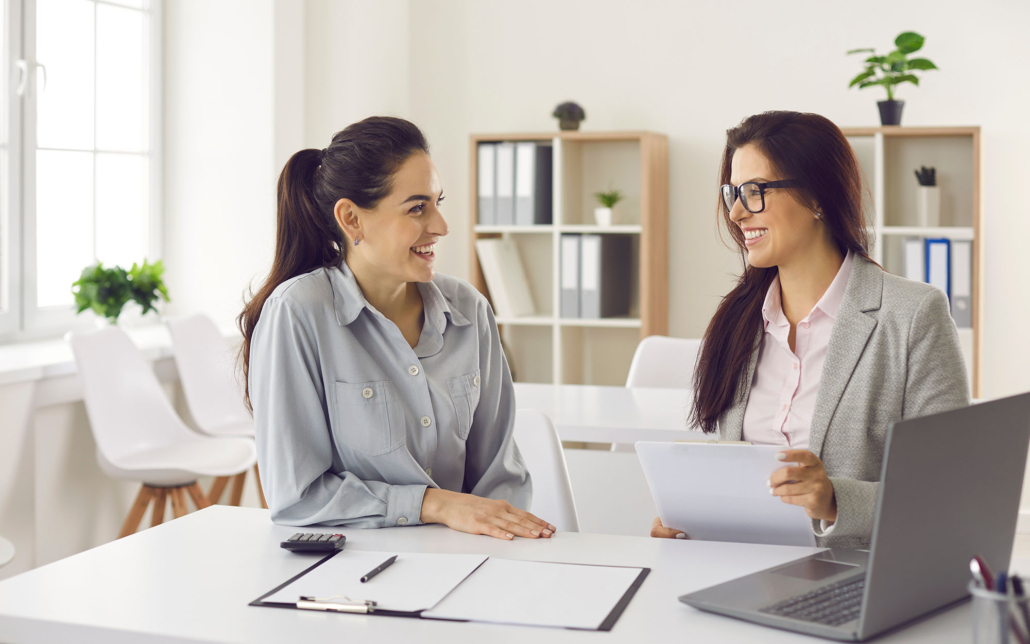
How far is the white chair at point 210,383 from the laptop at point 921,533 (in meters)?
2.60

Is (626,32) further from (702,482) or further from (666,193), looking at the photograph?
(702,482)

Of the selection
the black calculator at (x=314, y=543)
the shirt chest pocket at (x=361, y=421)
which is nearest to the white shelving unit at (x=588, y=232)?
the shirt chest pocket at (x=361, y=421)

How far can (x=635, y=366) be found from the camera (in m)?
3.30

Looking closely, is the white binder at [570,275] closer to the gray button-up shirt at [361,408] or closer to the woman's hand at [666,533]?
the gray button-up shirt at [361,408]

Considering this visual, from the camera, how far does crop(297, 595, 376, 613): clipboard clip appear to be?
1.18m

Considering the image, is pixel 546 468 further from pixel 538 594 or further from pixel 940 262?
pixel 940 262

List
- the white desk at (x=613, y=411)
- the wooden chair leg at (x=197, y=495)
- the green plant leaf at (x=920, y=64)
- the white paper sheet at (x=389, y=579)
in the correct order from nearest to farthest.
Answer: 1. the white paper sheet at (x=389, y=579)
2. the white desk at (x=613, y=411)
3. the wooden chair leg at (x=197, y=495)
4. the green plant leaf at (x=920, y=64)

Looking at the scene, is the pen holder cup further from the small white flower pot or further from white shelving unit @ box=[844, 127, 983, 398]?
the small white flower pot

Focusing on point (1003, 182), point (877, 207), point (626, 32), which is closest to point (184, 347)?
point (626, 32)

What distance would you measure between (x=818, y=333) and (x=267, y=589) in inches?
41.1

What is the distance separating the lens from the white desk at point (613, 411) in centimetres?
249

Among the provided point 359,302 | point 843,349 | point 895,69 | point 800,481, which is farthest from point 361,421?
point 895,69

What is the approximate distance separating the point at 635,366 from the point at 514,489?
1587 millimetres

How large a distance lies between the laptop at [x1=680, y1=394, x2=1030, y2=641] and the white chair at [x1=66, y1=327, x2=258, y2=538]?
2.19 metres
